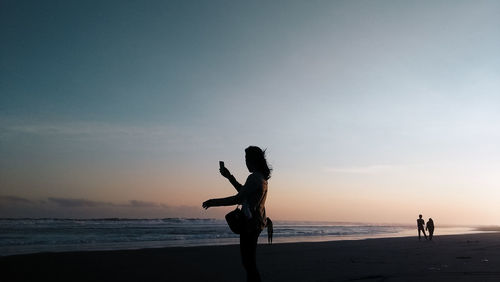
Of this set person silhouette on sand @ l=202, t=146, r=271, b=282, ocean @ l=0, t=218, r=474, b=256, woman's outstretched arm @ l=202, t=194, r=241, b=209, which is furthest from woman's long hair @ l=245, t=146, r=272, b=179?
ocean @ l=0, t=218, r=474, b=256

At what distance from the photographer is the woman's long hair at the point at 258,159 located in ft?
13.9

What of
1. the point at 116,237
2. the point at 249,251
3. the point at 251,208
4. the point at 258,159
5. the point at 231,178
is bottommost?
the point at 116,237


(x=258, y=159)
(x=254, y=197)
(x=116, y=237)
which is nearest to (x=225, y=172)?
(x=258, y=159)

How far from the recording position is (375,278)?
262 inches

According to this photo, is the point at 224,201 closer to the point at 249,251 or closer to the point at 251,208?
the point at 251,208

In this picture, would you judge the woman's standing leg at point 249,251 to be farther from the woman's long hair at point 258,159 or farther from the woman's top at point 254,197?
the woman's long hair at point 258,159

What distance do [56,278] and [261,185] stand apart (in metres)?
6.13

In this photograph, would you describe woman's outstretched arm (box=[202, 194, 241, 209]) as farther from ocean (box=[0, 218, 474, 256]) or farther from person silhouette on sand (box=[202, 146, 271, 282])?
ocean (box=[0, 218, 474, 256])

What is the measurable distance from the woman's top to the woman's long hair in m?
0.14

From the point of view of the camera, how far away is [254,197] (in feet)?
13.0

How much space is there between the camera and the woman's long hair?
4230 millimetres

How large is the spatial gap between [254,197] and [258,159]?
1.56ft

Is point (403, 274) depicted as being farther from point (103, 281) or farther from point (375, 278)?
point (103, 281)

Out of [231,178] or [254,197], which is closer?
[254,197]
